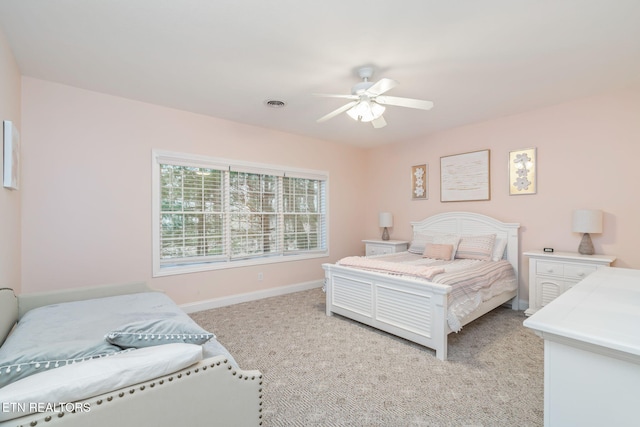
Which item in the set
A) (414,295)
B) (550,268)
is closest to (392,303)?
(414,295)

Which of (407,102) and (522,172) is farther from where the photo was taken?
(522,172)

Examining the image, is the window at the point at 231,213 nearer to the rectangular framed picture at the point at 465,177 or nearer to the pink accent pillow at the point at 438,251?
the pink accent pillow at the point at 438,251

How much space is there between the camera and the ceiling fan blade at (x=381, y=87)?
2350 millimetres

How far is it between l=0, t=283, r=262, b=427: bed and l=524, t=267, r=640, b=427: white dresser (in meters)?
1.23

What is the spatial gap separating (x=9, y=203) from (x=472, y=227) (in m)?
5.13

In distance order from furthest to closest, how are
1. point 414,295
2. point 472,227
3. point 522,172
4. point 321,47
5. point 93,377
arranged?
1. point 472,227
2. point 522,172
3. point 414,295
4. point 321,47
5. point 93,377

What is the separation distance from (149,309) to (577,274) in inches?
165

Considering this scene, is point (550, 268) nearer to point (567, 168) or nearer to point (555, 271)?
point (555, 271)

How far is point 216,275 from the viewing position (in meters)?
4.12

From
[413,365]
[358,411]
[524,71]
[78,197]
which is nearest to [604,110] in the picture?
[524,71]

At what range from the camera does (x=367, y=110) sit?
2.71 metres

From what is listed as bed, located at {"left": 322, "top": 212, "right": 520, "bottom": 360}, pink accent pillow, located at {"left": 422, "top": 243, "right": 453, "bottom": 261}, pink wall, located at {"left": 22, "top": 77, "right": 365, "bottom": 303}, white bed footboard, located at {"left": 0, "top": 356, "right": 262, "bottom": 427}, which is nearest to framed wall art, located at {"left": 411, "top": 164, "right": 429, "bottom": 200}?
bed, located at {"left": 322, "top": 212, "right": 520, "bottom": 360}

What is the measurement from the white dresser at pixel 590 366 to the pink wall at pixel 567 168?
2.85 metres

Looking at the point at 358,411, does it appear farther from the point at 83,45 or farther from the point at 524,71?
the point at 83,45
